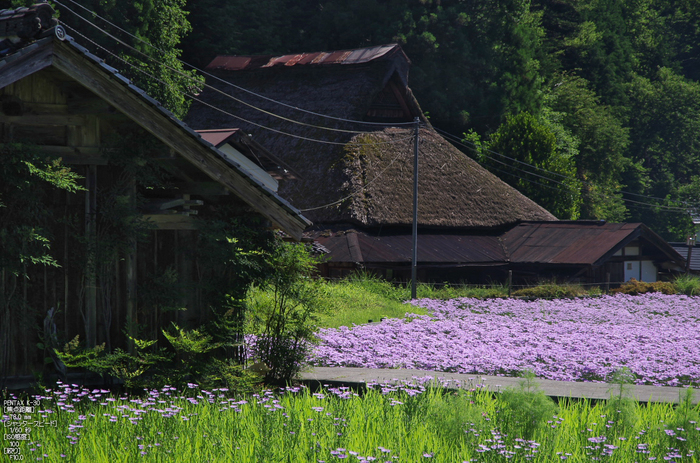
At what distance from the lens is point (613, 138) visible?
5578 centimetres

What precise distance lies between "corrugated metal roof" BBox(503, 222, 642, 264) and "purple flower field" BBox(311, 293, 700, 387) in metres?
7.21

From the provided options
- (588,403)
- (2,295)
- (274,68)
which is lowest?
(588,403)

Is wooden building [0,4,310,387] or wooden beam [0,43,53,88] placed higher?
wooden beam [0,43,53,88]

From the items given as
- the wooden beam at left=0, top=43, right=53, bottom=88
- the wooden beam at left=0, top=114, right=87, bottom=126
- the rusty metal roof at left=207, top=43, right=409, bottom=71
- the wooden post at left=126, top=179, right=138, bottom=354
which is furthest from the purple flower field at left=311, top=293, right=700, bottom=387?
the rusty metal roof at left=207, top=43, right=409, bottom=71

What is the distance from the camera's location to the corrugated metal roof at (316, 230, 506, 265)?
2766 centimetres

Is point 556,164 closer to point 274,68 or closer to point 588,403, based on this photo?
point 274,68

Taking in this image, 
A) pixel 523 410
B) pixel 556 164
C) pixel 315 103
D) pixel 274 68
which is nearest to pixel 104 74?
pixel 523 410

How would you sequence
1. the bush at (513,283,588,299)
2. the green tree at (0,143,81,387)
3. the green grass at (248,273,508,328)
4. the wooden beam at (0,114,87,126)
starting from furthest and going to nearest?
1. the bush at (513,283,588,299)
2. the green grass at (248,273,508,328)
3. the wooden beam at (0,114,87,126)
4. the green tree at (0,143,81,387)

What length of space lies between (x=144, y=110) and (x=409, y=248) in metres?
22.2

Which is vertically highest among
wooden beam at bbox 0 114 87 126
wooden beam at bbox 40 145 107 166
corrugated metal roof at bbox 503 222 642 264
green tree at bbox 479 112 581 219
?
green tree at bbox 479 112 581 219

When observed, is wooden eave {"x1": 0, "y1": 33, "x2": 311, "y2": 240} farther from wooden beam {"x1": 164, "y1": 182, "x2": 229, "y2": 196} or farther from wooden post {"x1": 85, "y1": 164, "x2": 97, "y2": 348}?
wooden post {"x1": 85, "y1": 164, "x2": 97, "y2": 348}

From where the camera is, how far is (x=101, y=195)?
8047 millimetres

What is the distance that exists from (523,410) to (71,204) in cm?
529

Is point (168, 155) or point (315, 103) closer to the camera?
point (168, 155)
